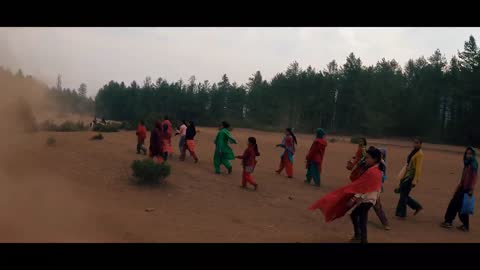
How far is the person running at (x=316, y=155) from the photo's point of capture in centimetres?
1215

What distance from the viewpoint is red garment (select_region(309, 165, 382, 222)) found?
610 centimetres

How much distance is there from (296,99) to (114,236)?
→ 59661mm

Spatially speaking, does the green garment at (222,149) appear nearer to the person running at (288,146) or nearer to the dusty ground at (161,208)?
the dusty ground at (161,208)

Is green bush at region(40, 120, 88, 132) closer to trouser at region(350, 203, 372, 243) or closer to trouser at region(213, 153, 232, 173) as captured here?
trouser at region(213, 153, 232, 173)

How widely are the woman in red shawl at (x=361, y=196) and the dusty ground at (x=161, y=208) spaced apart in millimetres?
761

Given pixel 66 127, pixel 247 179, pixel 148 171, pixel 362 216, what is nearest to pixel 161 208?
pixel 148 171

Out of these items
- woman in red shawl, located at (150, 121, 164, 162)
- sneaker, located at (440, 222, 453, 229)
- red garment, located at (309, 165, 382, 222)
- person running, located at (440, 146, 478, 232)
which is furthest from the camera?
woman in red shawl, located at (150, 121, 164, 162)

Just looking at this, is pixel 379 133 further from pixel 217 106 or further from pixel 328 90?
pixel 217 106

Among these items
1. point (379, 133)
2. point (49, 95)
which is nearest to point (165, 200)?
point (49, 95)

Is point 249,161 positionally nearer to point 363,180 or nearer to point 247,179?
point 247,179

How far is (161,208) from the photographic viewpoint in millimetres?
8164

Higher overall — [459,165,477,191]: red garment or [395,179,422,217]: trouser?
[459,165,477,191]: red garment

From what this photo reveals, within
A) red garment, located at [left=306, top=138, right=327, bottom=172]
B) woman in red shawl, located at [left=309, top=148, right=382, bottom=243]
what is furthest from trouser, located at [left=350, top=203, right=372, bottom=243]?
red garment, located at [left=306, top=138, right=327, bottom=172]

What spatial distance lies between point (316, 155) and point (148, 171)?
207 inches
